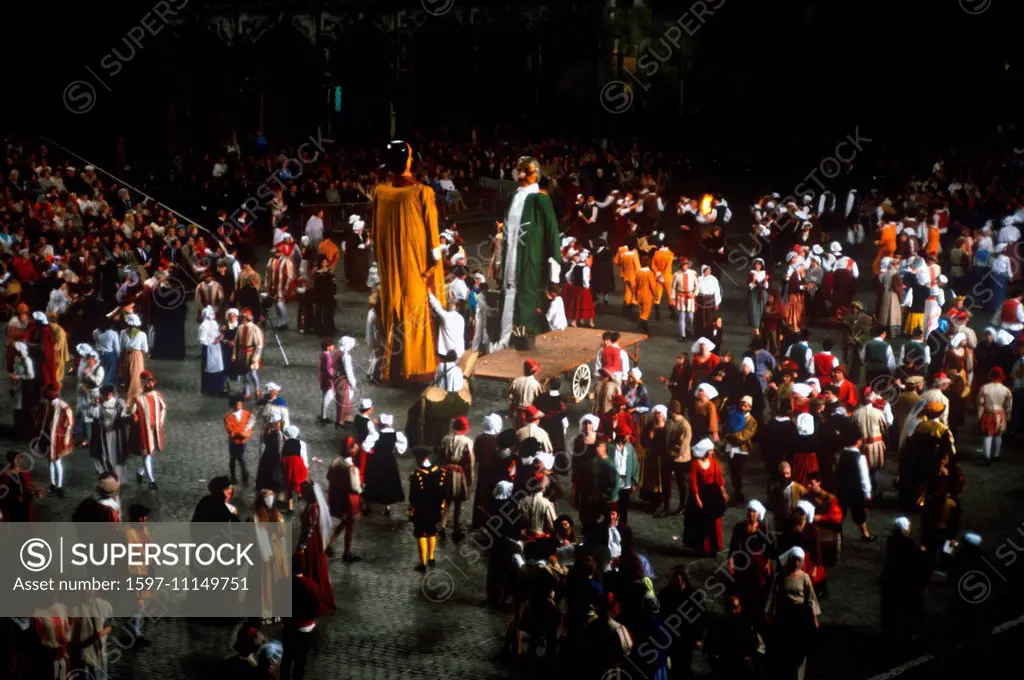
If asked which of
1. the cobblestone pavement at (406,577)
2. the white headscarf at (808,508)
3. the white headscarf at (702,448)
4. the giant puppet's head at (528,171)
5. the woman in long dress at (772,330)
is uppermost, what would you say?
the giant puppet's head at (528,171)

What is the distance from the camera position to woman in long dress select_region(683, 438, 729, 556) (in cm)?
1477

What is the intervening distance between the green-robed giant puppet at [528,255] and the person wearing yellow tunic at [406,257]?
40.9 inches

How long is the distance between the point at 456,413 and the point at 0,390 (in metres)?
7.37

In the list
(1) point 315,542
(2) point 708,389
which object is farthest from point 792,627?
(2) point 708,389

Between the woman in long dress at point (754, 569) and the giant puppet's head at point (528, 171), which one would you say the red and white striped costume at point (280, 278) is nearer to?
the giant puppet's head at point (528, 171)

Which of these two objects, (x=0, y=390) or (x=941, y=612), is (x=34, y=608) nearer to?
(x=941, y=612)

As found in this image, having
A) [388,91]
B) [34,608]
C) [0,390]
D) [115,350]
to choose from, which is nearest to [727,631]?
[34,608]

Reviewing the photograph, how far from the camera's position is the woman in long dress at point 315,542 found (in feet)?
42.2

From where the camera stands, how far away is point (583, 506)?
15.3 m

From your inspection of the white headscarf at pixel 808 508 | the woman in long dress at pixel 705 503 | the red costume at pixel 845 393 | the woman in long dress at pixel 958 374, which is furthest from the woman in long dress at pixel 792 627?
the woman in long dress at pixel 958 374

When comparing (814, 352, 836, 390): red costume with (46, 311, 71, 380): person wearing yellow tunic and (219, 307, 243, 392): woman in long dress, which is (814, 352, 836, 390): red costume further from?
(46, 311, 71, 380): person wearing yellow tunic

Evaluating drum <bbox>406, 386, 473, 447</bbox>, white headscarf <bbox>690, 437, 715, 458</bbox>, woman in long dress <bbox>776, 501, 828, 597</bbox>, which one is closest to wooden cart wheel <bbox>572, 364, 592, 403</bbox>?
drum <bbox>406, 386, 473, 447</bbox>

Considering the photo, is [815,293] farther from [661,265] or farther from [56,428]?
[56,428]

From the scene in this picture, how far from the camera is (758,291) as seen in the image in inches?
934
